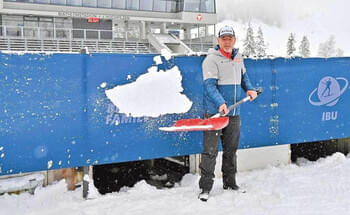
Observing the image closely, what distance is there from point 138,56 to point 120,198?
1.68 m

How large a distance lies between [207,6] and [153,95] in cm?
4023

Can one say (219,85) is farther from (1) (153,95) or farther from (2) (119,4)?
(2) (119,4)

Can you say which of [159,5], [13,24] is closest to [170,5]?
[159,5]

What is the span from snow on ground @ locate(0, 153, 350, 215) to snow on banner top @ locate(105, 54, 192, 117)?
3.07 feet

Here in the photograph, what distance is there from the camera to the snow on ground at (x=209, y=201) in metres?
3.69

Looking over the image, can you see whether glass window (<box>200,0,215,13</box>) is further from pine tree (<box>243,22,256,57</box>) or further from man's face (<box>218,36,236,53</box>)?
man's face (<box>218,36,236,53</box>)

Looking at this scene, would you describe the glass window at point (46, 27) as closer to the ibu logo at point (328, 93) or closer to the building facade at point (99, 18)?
the building facade at point (99, 18)

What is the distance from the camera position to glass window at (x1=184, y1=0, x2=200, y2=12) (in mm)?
40662

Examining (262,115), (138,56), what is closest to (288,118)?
(262,115)

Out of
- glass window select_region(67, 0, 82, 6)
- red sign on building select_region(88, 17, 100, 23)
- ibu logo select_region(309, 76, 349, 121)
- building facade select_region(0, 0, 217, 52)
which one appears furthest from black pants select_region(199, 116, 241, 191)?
red sign on building select_region(88, 17, 100, 23)

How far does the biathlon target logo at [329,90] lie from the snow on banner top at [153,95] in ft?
7.15

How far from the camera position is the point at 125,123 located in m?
4.29

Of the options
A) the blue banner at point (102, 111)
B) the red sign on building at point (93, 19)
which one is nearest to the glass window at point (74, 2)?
the red sign on building at point (93, 19)

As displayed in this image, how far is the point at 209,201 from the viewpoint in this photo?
12.9ft
